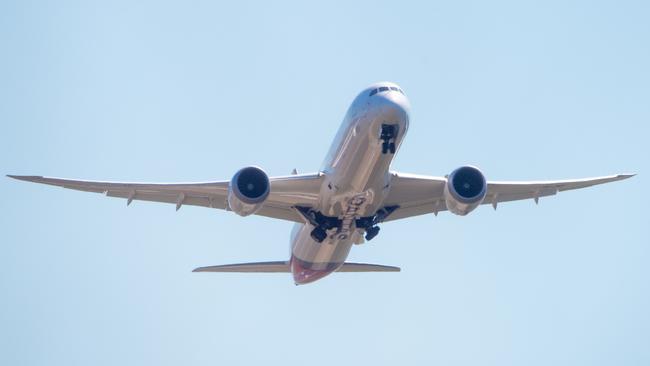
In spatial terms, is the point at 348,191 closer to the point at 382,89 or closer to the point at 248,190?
the point at 248,190

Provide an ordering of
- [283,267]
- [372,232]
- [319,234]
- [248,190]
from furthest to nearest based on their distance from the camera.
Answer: [283,267] → [372,232] → [319,234] → [248,190]

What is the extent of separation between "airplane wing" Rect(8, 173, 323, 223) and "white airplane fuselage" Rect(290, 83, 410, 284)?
551 millimetres

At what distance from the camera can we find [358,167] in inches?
1314

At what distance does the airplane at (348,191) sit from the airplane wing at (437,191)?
0.11 feet

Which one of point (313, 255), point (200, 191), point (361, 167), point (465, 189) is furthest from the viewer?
point (313, 255)

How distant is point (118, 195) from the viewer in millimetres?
35781

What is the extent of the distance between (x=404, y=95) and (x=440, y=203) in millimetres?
5733

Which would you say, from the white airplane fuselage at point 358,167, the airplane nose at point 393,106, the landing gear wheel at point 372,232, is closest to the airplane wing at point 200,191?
the white airplane fuselage at point 358,167

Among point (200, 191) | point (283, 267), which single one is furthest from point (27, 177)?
point (283, 267)

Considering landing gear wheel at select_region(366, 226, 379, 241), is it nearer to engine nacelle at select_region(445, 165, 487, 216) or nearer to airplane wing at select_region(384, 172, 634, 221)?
airplane wing at select_region(384, 172, 634, 221)

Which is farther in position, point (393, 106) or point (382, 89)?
point (382, 89)

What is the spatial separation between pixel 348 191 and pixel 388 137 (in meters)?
2.45

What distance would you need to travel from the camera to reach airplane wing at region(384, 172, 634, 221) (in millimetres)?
36094

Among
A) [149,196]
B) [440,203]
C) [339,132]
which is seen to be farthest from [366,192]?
[149,196]
